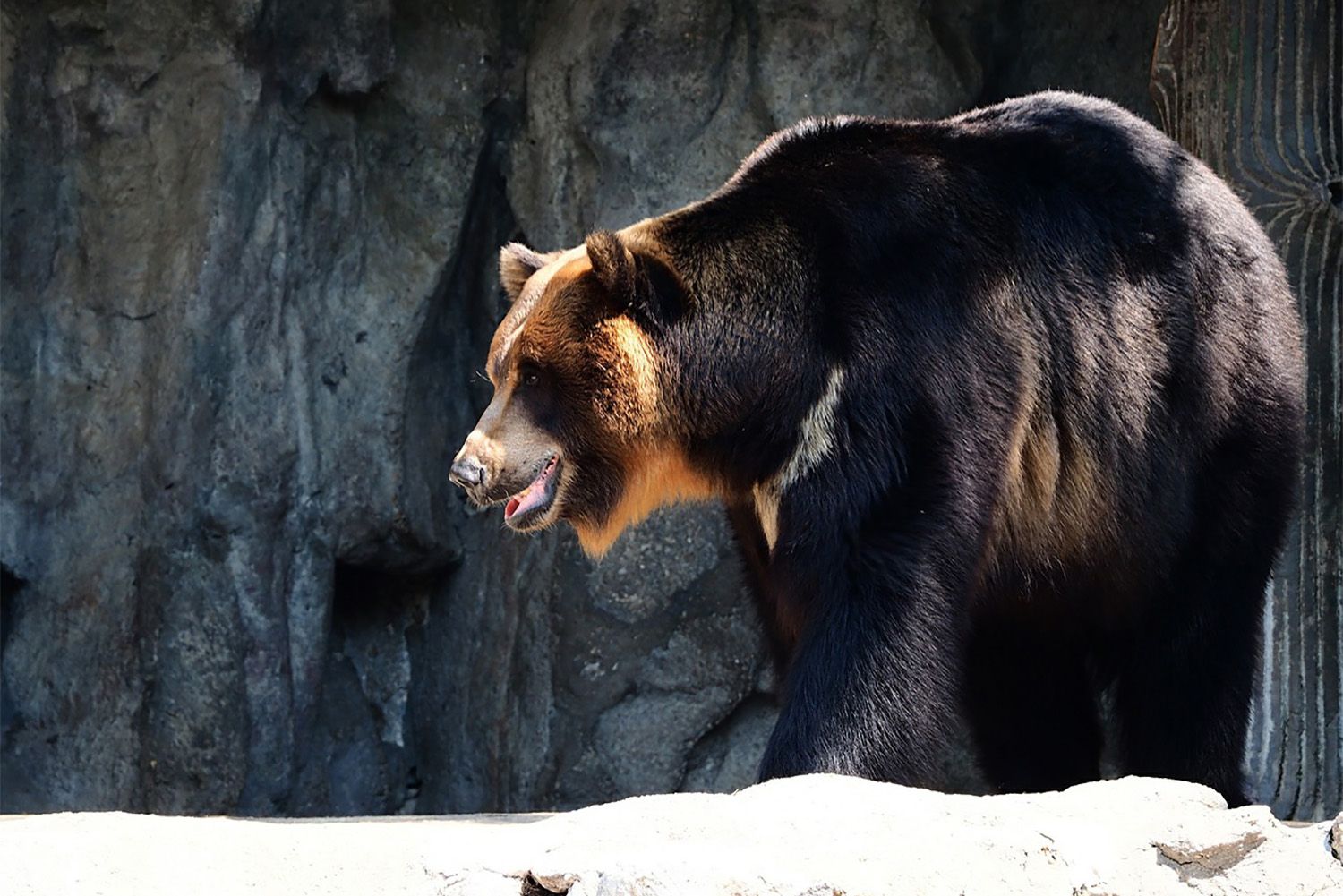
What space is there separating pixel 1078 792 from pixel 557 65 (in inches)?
174

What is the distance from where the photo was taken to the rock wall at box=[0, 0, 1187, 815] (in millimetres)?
6770

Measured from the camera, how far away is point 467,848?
3.39 metres

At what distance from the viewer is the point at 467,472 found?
4.73 metres

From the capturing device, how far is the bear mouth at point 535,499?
490 centimetres

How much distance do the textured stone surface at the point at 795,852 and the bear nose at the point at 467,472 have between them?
1305 mm

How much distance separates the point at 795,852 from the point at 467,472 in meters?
1.77

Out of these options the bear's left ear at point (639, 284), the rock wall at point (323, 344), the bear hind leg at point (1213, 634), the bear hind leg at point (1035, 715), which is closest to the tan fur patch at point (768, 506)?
the bear's left ear at point (639, 284)

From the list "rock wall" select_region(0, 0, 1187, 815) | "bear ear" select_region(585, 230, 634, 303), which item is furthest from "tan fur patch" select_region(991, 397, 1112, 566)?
"rock wall" select_region(0, 0, 1187, 815)

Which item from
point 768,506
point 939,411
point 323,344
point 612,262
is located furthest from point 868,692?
point 323,344

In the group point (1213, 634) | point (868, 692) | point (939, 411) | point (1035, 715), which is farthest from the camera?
point (1035, 715)

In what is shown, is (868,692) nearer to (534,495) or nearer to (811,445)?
(811,445)

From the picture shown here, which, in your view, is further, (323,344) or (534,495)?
(323,344)

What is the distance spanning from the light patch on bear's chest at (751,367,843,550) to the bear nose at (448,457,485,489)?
2.61 feet

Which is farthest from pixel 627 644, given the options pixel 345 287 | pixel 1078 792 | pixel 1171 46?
pixel 1078 792
